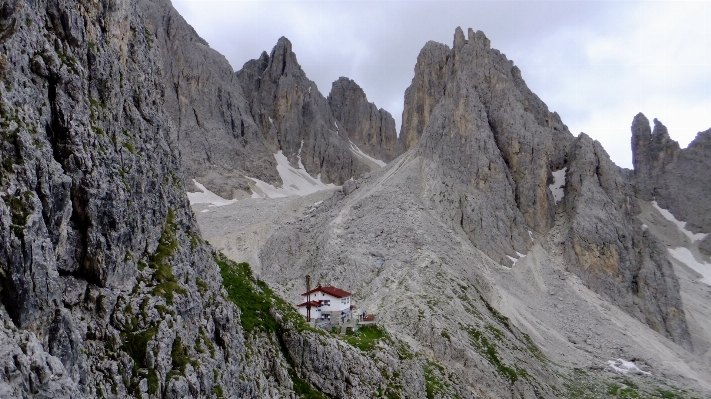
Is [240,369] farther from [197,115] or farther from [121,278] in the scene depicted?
[197,115]

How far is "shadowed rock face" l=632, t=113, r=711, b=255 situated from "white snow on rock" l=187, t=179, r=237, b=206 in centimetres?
12375

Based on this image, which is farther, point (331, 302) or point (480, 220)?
point (480, 220)

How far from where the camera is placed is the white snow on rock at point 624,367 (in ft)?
210

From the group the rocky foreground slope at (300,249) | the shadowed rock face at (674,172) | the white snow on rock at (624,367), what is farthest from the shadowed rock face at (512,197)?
the shadowed rock face at (674,172)

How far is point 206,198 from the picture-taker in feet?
427

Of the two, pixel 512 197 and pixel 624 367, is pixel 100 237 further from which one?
pixel 512 197

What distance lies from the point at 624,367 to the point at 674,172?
368ft

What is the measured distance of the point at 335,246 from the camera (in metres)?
75.1

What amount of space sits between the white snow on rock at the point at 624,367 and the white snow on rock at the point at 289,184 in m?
99.4

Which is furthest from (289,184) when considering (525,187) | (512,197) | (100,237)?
(100,237)

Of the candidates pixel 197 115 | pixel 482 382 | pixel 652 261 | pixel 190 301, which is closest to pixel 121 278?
pixel 190 301

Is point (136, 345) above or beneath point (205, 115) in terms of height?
beneath

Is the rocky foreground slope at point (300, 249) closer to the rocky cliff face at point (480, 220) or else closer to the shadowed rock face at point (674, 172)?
the rocky cliff face at point (480, 220)

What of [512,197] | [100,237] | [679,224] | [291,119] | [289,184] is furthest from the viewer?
[291,119]
